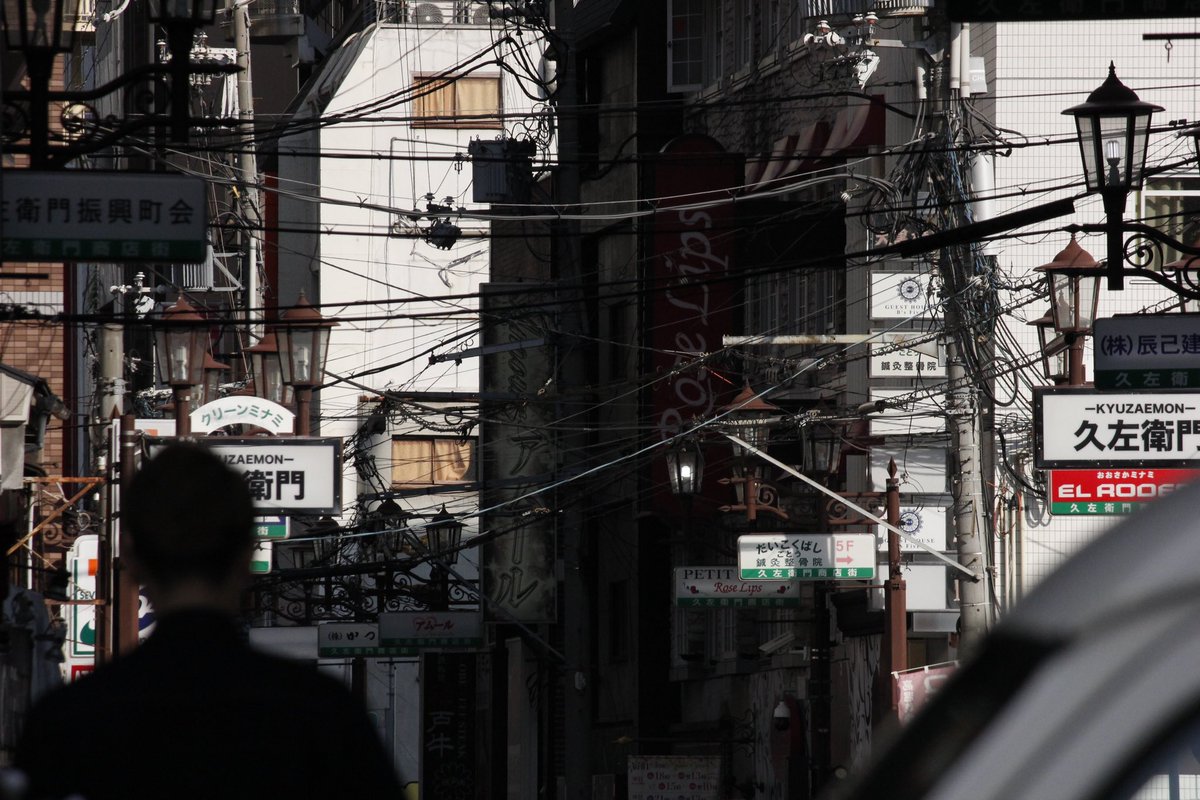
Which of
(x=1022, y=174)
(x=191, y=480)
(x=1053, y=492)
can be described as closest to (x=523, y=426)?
(x=1022, y=174)

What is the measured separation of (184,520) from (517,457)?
92.2 feet

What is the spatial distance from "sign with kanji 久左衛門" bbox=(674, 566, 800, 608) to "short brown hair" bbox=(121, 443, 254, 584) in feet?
73.0

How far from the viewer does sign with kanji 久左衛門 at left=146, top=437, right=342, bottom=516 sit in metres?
20.5

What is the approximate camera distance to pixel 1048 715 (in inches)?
77.7

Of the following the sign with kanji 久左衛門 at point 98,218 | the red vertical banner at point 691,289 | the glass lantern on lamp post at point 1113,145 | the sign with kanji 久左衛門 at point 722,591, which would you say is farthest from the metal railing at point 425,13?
the sign with kanji 久左衛門 at point 98,218

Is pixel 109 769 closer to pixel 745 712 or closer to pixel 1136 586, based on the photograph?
pixel 1136 586

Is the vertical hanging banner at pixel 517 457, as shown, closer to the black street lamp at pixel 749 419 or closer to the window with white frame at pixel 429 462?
the black street lamp at pixel 749 419

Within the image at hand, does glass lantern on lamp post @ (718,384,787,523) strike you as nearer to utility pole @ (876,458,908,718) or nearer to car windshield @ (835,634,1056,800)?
utility pole @ (876,458,908,718)

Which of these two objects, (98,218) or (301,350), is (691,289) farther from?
(98,218)

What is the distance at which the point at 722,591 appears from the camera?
25422mm

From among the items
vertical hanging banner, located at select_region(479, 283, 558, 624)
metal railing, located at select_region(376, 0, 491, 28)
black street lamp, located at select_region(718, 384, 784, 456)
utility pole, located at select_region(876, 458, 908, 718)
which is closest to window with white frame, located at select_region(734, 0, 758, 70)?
vertical hanging banner, located at select_region(479, 283, 558, 624)

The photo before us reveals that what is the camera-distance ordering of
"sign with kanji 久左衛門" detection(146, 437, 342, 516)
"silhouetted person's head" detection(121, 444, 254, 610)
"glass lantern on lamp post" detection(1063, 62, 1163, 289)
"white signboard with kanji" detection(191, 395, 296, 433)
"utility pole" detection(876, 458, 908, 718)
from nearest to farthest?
"silhouetted person's head" detection(121, 444, 254, 610) < "glass lantern on lamp post" detection(1063, 62, 1163, 289) < "sign with kanji 久左衛門" detection(146, 437, 342, 516) < "utility pole" detection(876, 458, 908, 718) < "white signboard with kanji" detection(191, 395, 296, 433)

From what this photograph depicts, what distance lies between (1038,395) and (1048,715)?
15.1 m

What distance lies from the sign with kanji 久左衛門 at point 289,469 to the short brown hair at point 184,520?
17291mm
